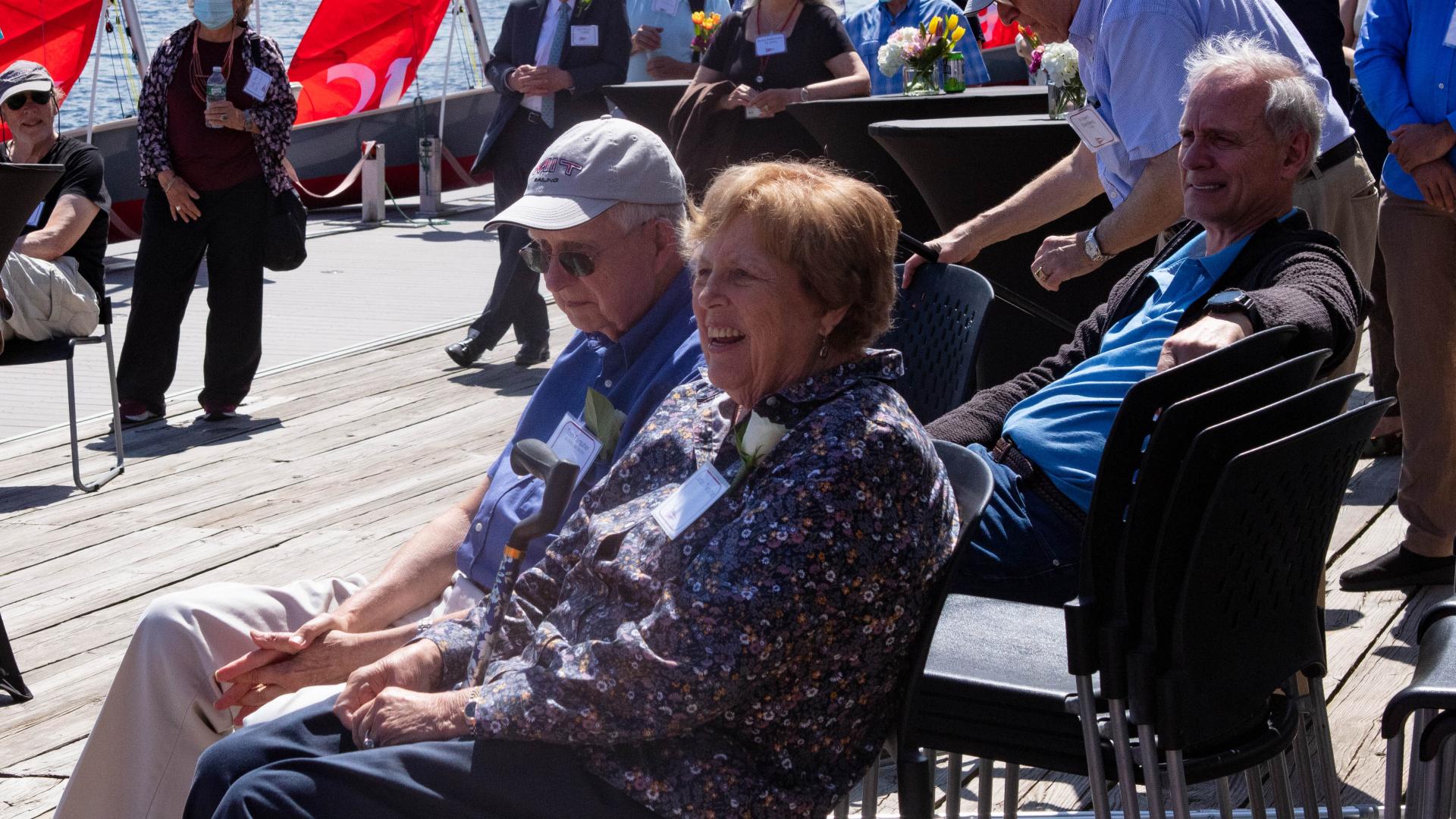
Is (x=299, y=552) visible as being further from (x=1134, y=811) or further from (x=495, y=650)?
(x=1134, y=811)

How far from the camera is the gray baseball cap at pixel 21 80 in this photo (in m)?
5.71

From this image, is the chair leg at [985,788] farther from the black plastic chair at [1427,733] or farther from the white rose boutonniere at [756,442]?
the white rose boutonniere at [756,442]

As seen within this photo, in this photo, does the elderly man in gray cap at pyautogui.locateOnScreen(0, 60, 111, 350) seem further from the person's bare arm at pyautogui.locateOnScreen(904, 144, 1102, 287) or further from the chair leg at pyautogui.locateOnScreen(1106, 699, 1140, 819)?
the chair leg at pyautogui.locateOnScreen(1106, 699, 1140, 819)

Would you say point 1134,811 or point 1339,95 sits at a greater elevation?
point 1339,95

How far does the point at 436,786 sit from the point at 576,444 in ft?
2.54

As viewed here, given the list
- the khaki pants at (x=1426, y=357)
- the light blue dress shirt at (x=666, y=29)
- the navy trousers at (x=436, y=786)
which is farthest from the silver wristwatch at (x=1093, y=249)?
the light blue dress shirt at (x=666, y=29)

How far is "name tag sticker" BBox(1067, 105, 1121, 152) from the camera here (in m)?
3.39

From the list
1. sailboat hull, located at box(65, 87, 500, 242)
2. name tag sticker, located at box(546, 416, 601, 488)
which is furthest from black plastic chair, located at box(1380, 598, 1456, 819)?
sailboat hull, located at box(65, 87, 500, 242)

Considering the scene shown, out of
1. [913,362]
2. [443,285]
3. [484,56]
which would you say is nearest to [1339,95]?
[913,362]

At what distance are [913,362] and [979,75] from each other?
5112 mm

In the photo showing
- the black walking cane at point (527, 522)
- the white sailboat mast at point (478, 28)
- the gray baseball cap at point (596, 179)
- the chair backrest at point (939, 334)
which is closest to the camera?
the black walking cane at point (527, 522)

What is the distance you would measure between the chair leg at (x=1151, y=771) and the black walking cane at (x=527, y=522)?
0.87m

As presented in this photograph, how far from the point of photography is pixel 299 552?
469 cm

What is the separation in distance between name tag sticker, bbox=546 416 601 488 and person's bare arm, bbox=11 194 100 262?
11.6 feet
